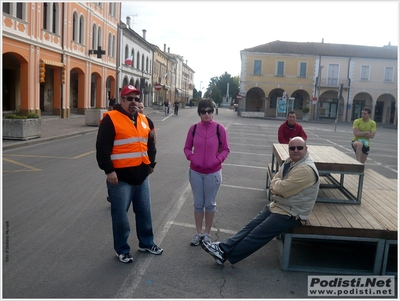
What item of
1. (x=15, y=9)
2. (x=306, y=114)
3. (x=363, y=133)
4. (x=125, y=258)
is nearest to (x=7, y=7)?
(x=15, y=9)

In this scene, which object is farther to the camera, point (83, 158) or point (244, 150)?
point (244, 150)

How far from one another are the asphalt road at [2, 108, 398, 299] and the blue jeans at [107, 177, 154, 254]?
20cm

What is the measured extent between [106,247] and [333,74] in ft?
168

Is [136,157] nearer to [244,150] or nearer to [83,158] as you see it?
[83,158]

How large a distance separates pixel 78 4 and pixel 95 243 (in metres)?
28.9

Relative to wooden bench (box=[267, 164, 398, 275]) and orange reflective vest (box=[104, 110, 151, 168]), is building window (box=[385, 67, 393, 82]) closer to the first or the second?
wooden bench (box=[267, 164, 398, 275])

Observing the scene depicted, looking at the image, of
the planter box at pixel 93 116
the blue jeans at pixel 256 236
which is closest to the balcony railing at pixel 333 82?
the planter box at pixel 93 116

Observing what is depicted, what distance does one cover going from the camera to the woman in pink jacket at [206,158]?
5.12 m

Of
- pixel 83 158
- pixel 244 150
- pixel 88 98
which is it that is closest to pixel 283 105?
pixel 88 98

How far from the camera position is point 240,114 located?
A: 4981 cm

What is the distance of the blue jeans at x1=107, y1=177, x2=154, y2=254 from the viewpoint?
4.60 metres

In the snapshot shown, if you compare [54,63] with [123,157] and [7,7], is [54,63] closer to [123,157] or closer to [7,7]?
[7,7]

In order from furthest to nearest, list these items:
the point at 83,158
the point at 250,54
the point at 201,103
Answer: the point at 250,54
the point at 83,158
the point at 201,103

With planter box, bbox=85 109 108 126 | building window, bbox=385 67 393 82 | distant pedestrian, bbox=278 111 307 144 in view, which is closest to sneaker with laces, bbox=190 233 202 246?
distant pedestrian, bbox=278 111 307 144
